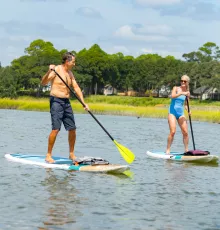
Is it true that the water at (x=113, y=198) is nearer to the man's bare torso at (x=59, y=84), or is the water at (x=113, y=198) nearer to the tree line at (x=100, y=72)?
the man's bare torso at (x=59, y=84)

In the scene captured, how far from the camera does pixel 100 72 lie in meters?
107

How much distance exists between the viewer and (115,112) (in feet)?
155

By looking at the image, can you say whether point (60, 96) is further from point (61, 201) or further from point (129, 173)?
point (61, 201)

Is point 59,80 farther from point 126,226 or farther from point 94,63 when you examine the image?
point 94,63

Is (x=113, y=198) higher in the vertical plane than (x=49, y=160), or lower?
lower

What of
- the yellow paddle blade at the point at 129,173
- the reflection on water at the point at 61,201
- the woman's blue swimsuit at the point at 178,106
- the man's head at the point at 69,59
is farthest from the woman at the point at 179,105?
the reflection on water at the point at 61,201

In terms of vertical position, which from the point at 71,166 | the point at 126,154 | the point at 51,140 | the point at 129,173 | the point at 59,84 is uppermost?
the point at 59,84

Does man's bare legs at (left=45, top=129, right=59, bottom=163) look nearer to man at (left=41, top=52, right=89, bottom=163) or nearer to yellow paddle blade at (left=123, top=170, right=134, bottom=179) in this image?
man at (left=41, top=52, right=89, bottom=163)

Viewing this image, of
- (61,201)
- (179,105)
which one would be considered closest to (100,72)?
(179,105)

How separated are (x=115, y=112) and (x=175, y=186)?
37.2 meters

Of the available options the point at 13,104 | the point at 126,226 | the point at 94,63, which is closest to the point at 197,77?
the point at 94,63

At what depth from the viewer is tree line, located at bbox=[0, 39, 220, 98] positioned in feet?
299

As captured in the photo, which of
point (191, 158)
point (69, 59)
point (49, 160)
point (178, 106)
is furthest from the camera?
point (178, 106)

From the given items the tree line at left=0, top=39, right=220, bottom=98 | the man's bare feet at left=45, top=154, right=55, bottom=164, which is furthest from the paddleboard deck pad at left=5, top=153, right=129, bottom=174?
the tree line at left=0, top=39, right=220, bottom=98
